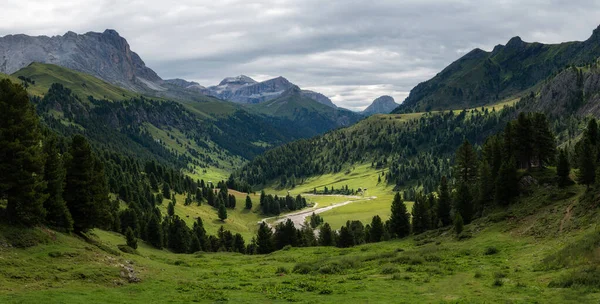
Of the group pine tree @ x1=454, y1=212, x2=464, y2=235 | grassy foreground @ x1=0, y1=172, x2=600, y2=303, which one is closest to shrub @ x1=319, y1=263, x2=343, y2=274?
grassy foreground @ x1=0, y1=172, x2=600, y2=303

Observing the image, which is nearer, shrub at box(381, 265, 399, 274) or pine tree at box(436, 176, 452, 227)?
shrub at box(381, 265, 399, 274)

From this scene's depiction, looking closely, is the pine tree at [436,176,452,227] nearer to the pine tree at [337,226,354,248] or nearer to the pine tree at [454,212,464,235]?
the pine tree at [454,212,464,235]

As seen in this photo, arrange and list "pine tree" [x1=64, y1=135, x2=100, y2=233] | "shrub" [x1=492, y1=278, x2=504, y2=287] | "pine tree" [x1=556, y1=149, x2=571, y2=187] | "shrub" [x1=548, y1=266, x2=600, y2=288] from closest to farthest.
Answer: "shrub" [x1=548, y1=266, x2=600, y2=288] → "shrub" [x1=492, y1=278, x2=504, y2=287] → "pine tree" [x1=64, y1=135, x2=100, y2=233] → "pine tree" [x1=556, y1=149, x2=571, y2=187]

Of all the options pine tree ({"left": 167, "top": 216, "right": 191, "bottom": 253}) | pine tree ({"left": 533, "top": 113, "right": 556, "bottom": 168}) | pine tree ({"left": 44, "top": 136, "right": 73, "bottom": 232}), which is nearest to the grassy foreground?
pine tree ({"left": 44, "top": 136, "right": 73, "bottom": 232})

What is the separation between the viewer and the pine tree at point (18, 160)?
45.6 m

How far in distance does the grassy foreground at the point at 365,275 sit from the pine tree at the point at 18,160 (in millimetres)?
2812

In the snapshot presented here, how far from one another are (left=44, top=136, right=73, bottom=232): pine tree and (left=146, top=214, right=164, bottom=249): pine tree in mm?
50825

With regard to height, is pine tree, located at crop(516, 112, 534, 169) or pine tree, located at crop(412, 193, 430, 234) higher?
pine tree, located at crop(516, 112, 534, 169)

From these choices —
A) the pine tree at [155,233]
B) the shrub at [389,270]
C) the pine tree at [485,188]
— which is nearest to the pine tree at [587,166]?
the pine tree at [485,188]

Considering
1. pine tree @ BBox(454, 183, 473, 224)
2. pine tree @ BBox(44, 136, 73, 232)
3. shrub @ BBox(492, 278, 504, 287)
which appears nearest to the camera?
shrub @ BBox(492, 278, 504, 287)

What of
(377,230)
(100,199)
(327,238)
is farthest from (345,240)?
(100,199)

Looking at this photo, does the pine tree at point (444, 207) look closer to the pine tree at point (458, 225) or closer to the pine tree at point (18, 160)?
the pine tree at point (458, 225)

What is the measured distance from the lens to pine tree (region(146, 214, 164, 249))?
4112 inches

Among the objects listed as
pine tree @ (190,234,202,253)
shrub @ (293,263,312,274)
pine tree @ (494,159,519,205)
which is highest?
pine tree @ (494,159,519,205)
